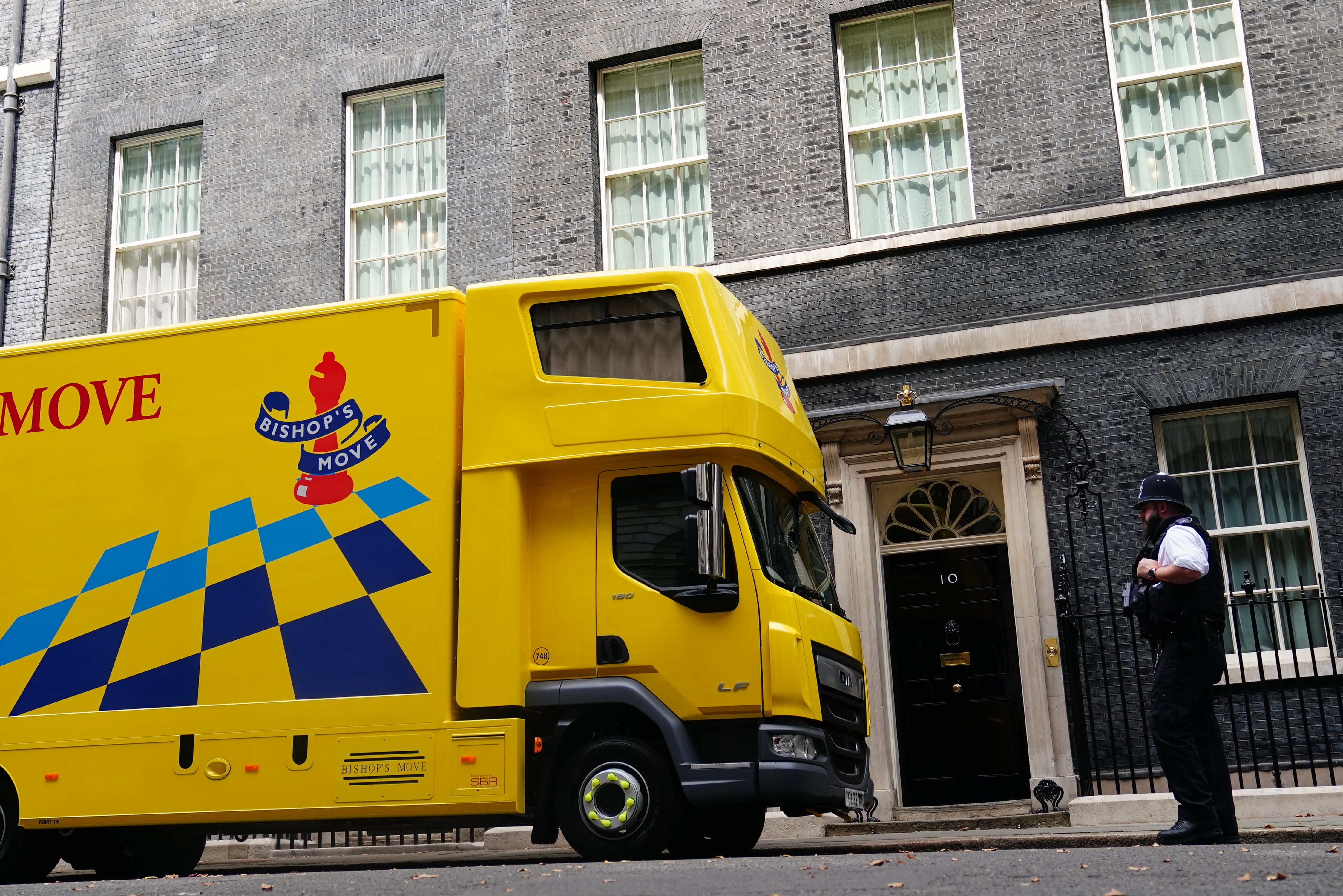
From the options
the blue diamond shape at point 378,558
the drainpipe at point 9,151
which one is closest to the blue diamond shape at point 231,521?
the blue diamond shape at point 378,558

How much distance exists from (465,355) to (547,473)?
90cm

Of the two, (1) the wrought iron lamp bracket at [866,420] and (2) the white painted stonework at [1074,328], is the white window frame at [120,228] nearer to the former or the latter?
(2) the white painted stonework at [1074,328]

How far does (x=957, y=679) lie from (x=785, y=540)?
430 cm

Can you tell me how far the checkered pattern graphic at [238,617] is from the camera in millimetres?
7805

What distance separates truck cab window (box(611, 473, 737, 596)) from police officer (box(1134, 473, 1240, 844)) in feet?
7.77

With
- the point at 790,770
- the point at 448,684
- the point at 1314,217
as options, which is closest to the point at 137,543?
the point at 448,684

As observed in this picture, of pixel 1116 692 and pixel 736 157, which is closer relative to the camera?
pixel 1116 692

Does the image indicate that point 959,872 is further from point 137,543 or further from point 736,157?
point 736,157

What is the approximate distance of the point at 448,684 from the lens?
7598 millimetres

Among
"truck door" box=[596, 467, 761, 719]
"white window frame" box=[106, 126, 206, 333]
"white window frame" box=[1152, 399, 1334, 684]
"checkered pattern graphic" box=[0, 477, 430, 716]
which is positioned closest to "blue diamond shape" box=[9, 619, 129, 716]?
"checkered pattern graphic" box=[0, 477, 430, 716]

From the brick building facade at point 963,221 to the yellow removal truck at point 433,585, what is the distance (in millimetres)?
3614

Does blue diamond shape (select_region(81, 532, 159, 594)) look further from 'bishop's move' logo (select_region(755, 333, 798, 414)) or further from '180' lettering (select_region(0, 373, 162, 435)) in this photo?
'bishop's move' logo (select_region(755, 333, 798, 414))

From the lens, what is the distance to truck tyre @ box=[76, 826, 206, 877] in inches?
338

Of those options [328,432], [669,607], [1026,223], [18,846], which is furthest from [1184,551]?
[18,846]
